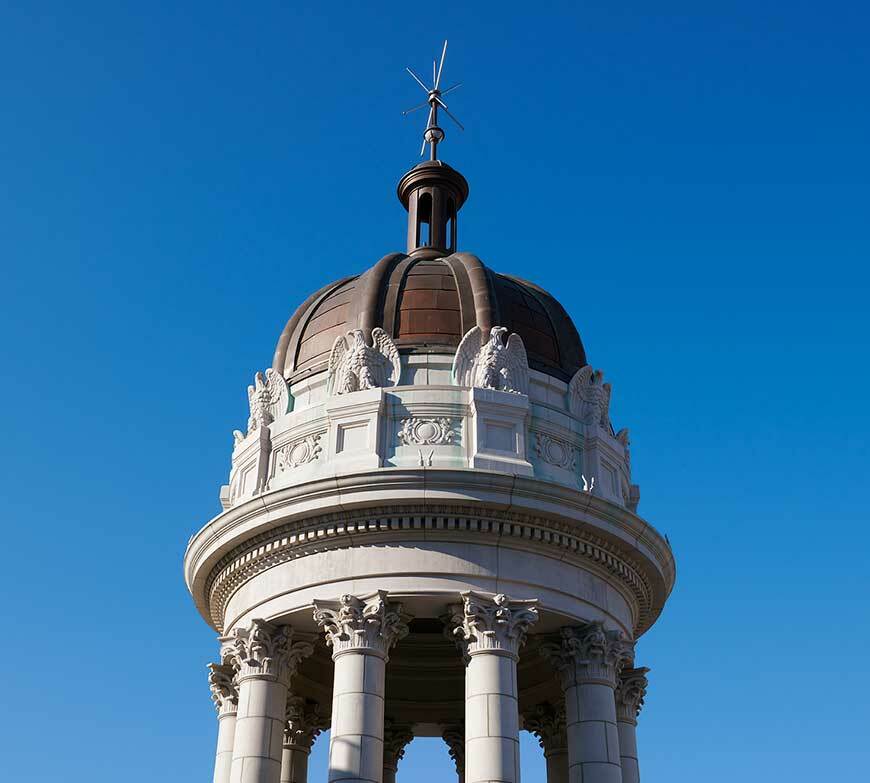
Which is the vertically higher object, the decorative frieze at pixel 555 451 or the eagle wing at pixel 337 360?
the eagle wing at pixel 337 360

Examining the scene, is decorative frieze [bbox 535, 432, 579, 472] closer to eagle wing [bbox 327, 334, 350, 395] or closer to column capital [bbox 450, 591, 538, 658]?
column capital [bbox 450, 591, 538, 658]

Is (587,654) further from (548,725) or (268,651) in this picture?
(268,651)

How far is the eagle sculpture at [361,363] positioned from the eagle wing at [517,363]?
3417 mm

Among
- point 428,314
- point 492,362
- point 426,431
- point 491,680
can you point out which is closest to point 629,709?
point 491,680

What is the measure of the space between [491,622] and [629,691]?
7097mm

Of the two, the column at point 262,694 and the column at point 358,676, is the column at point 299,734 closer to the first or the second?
the column at point 262,694

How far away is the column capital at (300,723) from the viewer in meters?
39.3

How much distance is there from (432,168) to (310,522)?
18.3 metres

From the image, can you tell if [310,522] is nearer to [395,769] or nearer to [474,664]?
[474,664]

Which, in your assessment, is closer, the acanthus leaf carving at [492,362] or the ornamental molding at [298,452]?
the ornamental molding at [298,452]

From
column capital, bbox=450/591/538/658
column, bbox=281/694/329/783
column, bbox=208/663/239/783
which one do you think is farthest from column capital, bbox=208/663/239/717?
column capital, bbox=450/591/538/658

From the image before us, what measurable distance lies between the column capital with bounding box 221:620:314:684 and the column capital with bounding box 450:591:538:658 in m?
5.01

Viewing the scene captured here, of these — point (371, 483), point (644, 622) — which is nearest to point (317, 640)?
point (371, 483)

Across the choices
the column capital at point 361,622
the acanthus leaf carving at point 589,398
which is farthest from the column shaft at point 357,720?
the acanthus leaf carving at point 589,398
